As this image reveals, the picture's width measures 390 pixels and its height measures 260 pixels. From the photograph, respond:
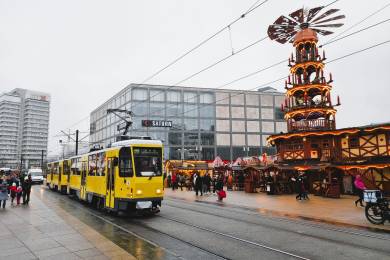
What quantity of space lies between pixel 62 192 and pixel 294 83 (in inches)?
1028

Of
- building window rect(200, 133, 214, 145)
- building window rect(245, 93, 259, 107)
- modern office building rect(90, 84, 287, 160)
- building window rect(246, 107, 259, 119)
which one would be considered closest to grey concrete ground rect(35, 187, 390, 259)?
modern office building rect(90, 84, 287, 160)

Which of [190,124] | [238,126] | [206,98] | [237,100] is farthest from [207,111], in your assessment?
[238,126]

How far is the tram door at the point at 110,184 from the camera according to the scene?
14891 millimetres

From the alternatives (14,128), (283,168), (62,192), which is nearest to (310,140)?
(283,168)

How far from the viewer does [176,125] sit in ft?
238

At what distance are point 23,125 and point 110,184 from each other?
502 feet

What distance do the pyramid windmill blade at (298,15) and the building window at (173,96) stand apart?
133 ft

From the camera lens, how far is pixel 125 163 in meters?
14.4

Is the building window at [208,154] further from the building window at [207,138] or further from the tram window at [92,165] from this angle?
the tram window at [92,165]

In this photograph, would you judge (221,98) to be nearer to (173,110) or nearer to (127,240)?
(173,110)

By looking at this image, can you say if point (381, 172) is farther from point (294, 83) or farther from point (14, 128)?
point (14, 128)

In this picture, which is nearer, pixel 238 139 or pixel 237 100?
pixel 238 139

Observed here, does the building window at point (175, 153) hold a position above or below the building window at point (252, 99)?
below

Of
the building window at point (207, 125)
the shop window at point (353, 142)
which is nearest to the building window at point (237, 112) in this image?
the building window at point (207, 125)
